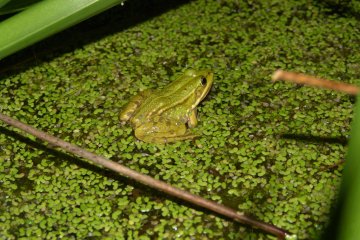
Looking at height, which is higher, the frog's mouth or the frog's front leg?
the frog's mouth

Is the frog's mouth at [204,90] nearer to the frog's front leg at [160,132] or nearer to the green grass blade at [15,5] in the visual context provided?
the frog's front leg at [160,132]

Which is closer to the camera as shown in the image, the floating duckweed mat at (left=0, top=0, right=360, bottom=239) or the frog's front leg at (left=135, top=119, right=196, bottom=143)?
the floating duckweed mat at (left=0, top=0, right=360, bottom=239)

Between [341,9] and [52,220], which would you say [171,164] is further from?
[341,9]

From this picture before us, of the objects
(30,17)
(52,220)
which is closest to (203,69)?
(52,220)

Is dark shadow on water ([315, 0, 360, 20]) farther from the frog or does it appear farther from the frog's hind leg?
the frog's hind leg

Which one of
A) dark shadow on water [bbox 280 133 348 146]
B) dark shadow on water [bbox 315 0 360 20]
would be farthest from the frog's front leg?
dark shadow on water [bbox 315 0 360 20]

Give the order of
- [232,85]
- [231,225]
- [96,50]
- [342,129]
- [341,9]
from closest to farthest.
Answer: [231,225]
[342,129]
[232,85]
[96,50]
[341,9]

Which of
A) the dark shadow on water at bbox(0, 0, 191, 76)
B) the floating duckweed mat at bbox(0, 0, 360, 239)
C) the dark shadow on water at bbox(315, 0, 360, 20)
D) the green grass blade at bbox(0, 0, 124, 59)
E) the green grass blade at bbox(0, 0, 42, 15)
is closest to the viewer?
the green grass blade at bbox(0, 0, 124, 59)
